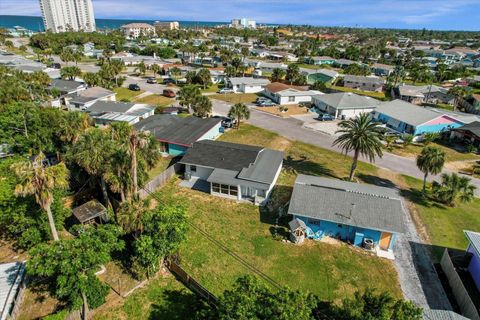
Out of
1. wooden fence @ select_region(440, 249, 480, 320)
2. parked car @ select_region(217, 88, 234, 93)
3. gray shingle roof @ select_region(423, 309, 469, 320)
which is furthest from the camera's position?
parked car @ select_region(217, 88, 234, 93)

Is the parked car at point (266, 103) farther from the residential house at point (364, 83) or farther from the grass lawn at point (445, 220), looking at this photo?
the grass lawn at point (445, 220)

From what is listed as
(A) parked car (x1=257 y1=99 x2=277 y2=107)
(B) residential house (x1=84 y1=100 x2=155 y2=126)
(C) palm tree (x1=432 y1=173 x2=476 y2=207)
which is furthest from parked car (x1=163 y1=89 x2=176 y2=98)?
(C) palm tree (x1=432 y1=173 x2=476 y2=207)

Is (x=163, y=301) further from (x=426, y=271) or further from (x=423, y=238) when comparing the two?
(x=423, y=238)

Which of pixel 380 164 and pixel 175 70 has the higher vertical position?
pixel 175 70

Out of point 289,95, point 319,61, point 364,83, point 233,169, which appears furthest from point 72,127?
point 319,61

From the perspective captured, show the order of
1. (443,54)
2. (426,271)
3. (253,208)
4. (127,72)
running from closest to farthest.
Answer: (426,271) → (253,208) → (127,72) → (443,54)

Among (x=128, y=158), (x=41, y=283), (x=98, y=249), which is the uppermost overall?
(x=128, y=158)

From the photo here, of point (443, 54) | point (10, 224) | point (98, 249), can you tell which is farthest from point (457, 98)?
point (443, 54)

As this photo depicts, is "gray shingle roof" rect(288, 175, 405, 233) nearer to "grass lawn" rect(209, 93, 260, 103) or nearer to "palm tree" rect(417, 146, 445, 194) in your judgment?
"palm tree" rect(417, 146, 445, 194)

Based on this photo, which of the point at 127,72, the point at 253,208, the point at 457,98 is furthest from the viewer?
the point at 127,72
